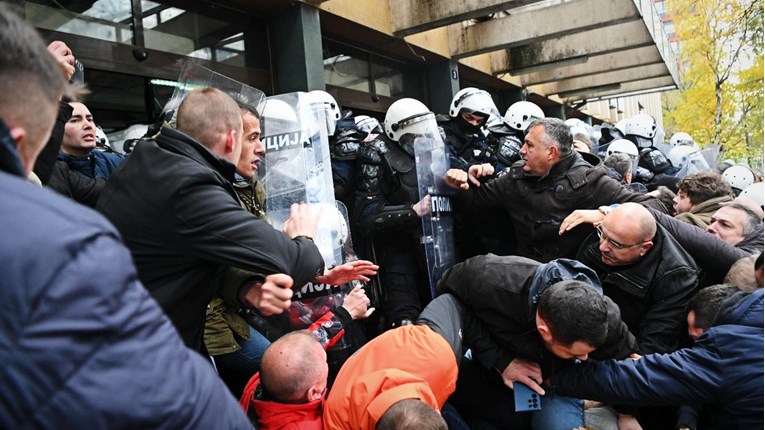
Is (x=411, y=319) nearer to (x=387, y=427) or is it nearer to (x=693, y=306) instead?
(x=693, y=306)

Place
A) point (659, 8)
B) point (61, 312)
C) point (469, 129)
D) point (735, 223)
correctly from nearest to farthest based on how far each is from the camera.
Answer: point (61, 312), point (735, 223), point (469, 129), point (659, 8)

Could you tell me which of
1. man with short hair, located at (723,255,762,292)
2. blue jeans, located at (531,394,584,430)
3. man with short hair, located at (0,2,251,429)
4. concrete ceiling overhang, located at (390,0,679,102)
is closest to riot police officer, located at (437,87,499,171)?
concrete ceiling overhang, located at (390,0,679,102)

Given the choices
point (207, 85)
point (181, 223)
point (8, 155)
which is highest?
point (207, 85)

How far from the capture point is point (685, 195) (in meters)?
4.04

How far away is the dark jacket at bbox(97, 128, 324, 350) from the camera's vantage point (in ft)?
5.28

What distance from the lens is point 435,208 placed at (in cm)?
355

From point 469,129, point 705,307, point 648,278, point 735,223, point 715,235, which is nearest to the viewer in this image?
point 705,307

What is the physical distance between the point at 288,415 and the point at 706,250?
2503 millimetres

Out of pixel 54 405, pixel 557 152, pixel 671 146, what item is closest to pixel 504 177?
pixel 557 152

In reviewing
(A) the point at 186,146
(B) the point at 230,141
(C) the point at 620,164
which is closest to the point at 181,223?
(A) the point at 186,146

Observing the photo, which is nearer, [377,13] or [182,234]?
[182,234]

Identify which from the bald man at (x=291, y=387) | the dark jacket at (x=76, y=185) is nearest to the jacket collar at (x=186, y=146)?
the bald man at (x=291, y=387)

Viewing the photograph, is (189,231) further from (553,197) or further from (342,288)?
(553,197)

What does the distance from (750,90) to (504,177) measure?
42.8 feet
